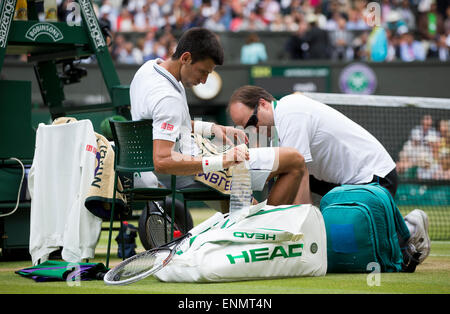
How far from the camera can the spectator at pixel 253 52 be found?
19.4 metres

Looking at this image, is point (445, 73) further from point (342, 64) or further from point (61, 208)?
point (61, 208)

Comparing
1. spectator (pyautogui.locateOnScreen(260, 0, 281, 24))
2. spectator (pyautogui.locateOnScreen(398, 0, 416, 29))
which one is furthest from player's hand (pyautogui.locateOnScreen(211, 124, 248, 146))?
spectator (pyautogui.locateOnScreen(398, 0, 416, 29))

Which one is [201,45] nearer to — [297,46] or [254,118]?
[254,118]

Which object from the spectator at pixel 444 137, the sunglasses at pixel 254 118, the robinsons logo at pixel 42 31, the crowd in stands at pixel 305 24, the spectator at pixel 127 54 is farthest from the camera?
the crowd in stands at pixel 305 24

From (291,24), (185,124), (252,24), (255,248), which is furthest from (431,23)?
(255,248)

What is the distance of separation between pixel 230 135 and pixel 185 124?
1.90 ft

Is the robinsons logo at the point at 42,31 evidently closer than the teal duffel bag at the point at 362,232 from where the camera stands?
No

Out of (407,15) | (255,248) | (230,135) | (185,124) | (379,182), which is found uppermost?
(407,15)

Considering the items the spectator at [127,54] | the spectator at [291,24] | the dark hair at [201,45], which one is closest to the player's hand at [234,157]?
the dark hair at [201,45]

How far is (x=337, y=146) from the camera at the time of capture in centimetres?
583

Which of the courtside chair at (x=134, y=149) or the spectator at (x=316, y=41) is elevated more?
the spectator at (x=316, y=41)

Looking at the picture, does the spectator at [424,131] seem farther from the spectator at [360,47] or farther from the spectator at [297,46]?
the spectator at [297,46]

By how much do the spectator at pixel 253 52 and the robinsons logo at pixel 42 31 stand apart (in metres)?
12.2

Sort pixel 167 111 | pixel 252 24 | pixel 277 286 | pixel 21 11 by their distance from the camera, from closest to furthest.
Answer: pixel 277 286 → pixel 167 111 → pixel 21 11 → pixel 252 24
